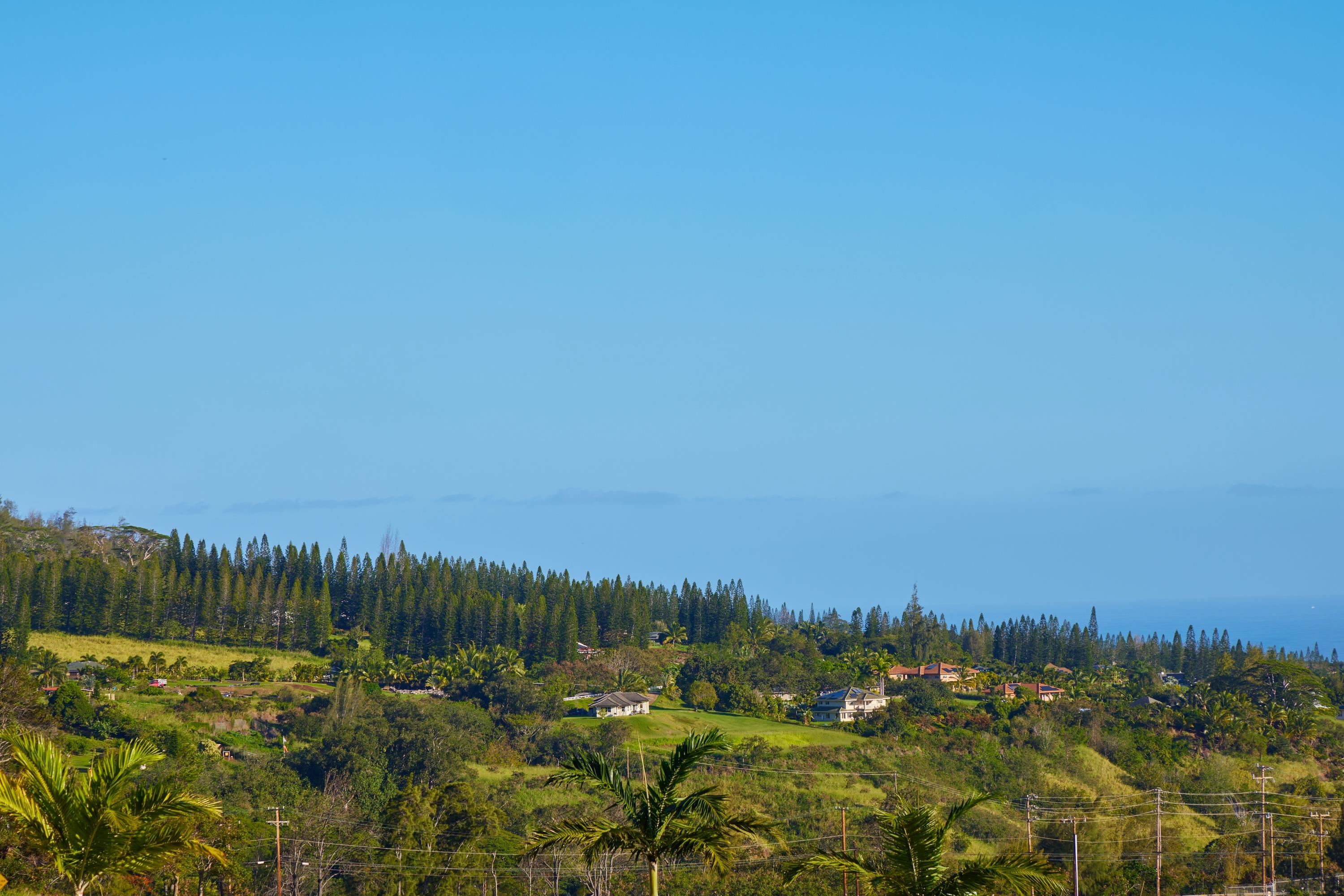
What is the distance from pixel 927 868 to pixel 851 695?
9305 cm

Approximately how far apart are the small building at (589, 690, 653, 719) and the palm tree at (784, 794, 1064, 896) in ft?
264

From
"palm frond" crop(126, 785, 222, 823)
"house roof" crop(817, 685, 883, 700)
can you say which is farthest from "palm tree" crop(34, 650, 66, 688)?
"palm frond" crop(126, 785, 222, 823)

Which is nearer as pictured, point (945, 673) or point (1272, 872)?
point (1272, 872)

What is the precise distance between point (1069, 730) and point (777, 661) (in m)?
30.2

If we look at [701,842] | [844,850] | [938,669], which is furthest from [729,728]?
[701,842]

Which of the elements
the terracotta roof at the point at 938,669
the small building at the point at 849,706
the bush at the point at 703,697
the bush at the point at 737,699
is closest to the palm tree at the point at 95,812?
the small building at the point at 849,706

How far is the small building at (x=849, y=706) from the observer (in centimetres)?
10600

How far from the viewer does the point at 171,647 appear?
373 feet

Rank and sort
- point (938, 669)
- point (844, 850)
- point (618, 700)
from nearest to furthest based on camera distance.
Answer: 1. point (844, 850)
2. point (618, 700)
3. point (938, 669)

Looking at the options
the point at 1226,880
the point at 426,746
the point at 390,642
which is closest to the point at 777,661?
the point at 390,642

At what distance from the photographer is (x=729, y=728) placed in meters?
97.5

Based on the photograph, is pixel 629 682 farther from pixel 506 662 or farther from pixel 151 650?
pixel 151 650

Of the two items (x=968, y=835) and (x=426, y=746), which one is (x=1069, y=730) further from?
(x=426, y=746)

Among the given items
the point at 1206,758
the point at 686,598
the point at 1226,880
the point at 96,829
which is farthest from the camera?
the point at 686,598
